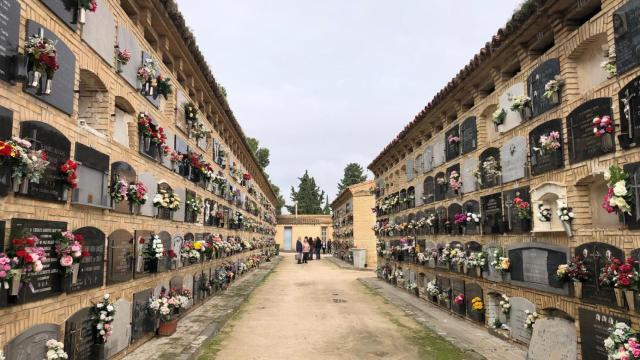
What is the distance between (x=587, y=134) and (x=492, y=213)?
3765mm

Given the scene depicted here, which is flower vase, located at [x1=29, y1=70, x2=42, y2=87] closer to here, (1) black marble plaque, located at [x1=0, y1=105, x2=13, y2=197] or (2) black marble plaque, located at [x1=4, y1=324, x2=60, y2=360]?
(1) black marble plaque, located at [x1=0, y1=105, x2=13, y2=197]

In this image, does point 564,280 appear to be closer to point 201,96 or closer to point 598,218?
point 598,218

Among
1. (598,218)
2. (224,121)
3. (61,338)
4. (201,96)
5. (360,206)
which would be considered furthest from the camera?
(360,206)

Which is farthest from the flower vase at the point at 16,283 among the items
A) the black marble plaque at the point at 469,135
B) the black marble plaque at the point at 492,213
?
the black marble plaque at the point at 469,135

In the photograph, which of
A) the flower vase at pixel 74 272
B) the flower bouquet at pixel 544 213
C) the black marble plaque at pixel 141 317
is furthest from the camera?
the black marble plaque at pixel 141 317

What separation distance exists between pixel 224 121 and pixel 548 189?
12599 millimetres

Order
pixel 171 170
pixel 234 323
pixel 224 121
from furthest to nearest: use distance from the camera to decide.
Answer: pixel 224 121
pixel 234 323
pixel 171 170

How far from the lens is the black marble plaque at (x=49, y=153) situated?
521cm

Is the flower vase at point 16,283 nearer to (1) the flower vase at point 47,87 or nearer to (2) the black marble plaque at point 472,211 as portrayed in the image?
(1) the flower vase at point 47,87

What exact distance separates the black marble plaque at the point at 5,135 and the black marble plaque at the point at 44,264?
373 millimetres

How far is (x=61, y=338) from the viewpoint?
5.91m

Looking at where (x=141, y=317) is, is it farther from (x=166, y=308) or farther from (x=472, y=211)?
(x=472, y=211)

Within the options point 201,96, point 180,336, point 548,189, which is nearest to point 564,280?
point 548,189

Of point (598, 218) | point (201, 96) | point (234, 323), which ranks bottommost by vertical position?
point (234, 323)
